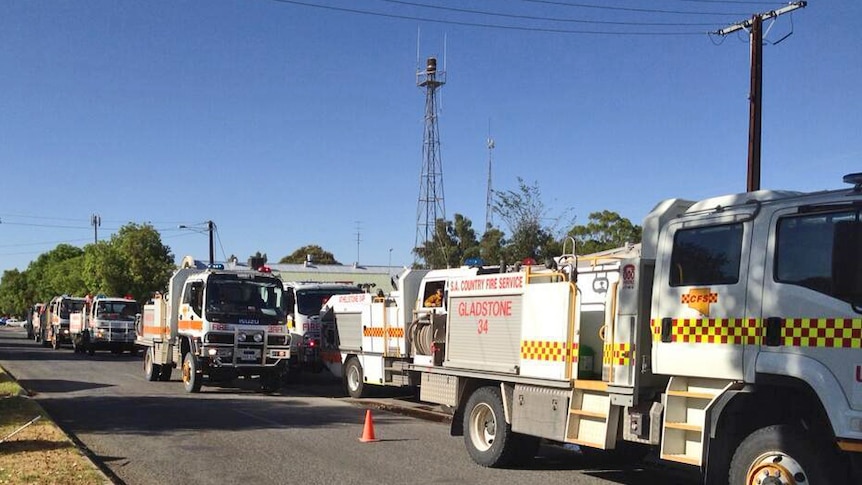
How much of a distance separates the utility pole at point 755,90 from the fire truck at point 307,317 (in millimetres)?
10004

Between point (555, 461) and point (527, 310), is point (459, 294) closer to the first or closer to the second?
point (527, 310)

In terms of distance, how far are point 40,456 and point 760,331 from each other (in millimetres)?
7842

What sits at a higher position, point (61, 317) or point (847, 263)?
point (847, 263)

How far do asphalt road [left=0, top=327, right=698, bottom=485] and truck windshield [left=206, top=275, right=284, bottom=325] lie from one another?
175 cm

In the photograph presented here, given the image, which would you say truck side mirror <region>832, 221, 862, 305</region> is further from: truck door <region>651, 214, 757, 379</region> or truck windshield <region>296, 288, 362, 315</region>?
truck windshield <region>296, 288, 362, 315</region>

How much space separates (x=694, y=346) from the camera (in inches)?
290

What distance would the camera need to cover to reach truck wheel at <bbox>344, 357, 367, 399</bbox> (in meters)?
18.8

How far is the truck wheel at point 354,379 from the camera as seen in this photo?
1877 cm

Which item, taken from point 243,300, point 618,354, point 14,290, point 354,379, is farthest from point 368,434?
point 14,290

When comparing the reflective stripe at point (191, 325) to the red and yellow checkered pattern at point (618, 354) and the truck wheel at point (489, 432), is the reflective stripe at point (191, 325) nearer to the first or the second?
the truck wheel at point (489, 432)

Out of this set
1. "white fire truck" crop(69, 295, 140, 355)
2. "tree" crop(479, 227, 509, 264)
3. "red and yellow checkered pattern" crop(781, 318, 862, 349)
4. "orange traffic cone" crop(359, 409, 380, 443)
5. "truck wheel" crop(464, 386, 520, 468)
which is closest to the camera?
"red and yellow checkered pattern" crop(781, 318, 862, 349)

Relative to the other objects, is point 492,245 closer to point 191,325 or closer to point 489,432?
point 191,325

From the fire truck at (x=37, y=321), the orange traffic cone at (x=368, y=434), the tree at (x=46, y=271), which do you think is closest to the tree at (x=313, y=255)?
the tree at (x=46, y=271)

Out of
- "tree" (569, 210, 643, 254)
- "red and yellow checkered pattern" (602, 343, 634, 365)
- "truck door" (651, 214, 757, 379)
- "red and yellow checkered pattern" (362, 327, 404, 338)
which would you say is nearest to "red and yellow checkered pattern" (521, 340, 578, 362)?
"red and yellow checkered pattern" (602, 343, 634, 365)
